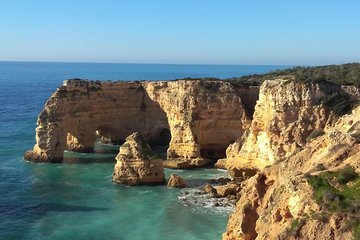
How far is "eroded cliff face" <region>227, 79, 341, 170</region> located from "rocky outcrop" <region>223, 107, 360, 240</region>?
889 inches

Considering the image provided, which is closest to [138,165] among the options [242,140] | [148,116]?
[242,140]

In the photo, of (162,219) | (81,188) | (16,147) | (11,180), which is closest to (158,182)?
(81,188)

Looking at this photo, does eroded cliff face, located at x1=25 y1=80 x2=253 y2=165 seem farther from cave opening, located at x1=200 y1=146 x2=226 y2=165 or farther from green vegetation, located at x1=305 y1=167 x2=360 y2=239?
green vegetation, located at x1=305 y1=167 x2=360 y2=239

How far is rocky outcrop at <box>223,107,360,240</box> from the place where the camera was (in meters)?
16.0

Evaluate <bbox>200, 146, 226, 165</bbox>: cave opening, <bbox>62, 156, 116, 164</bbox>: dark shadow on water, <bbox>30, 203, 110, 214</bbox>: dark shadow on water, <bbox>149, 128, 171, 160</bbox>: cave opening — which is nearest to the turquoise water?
<bbox>30, 203, 110, 214</bbox>: dark shadow on water

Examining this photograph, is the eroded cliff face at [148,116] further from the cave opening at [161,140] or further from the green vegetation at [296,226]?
the green vegetation at [296,226]

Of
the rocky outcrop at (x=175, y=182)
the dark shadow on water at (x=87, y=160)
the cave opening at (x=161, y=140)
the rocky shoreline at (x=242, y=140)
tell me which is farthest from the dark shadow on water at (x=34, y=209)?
the cave opening at (x=161, y=140)

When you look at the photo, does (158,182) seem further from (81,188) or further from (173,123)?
(173,123)

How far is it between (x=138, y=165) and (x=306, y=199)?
32.9 m

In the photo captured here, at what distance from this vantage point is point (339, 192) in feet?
55.8

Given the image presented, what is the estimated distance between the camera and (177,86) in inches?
2486

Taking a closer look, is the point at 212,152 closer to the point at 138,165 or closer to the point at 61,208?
the point at 138,165

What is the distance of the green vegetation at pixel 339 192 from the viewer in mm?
16091

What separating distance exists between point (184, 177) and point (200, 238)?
59.9ft
